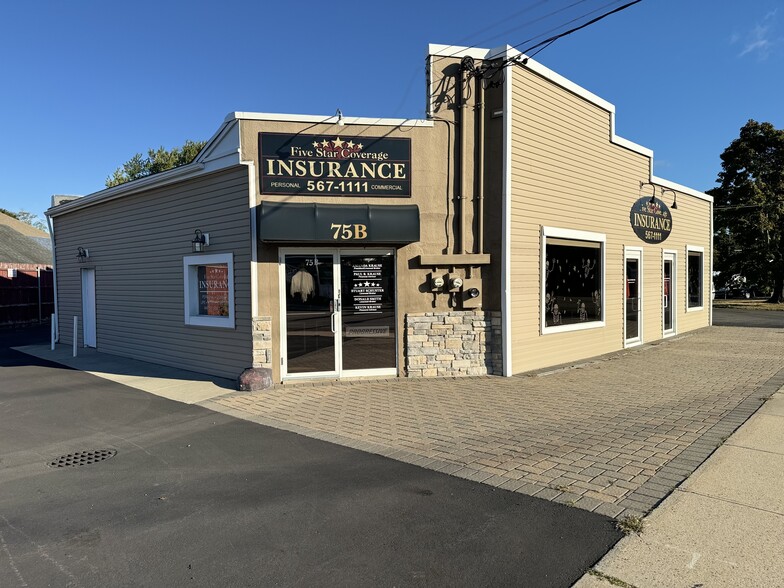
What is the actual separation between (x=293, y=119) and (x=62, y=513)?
678cm

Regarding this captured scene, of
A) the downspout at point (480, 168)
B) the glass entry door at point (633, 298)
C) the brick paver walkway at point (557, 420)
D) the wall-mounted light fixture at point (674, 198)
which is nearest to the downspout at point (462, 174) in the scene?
the downspout at point (480, 168)

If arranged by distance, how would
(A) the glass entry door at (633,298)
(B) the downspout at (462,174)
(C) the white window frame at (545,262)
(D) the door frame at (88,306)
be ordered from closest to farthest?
1. (B) the downspout at (462,174)
2. (C) the white window frame at (545,262)
3. (A) the glass entry door at (633,298)
4. (D) the door frame at (88,306)

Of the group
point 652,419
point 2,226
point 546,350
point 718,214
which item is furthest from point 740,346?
point 2,226

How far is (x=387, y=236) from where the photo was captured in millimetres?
8570

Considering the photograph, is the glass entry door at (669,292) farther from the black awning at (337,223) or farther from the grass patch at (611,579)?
the grass patch at (611,579)

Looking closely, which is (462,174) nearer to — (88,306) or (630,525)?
(630,525)

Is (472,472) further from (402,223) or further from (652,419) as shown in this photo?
(402,223)

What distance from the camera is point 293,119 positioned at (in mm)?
8727

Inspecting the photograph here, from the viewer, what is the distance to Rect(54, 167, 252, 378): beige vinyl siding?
9039mm

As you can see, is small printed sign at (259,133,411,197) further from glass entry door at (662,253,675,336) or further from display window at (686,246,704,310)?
display window at (686,246,704,310)

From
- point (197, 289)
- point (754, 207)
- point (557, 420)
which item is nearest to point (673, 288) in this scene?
point (557, 420)

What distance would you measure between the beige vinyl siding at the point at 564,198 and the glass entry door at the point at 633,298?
369 mm

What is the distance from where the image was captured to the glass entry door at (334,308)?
8875 mm

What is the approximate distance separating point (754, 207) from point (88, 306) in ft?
116
